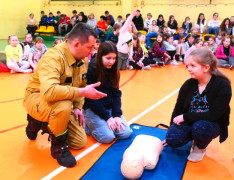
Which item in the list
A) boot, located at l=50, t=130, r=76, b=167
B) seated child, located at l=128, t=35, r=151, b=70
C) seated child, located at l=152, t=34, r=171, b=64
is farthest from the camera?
seated child, located at l=152, t=34, r=171, b=64

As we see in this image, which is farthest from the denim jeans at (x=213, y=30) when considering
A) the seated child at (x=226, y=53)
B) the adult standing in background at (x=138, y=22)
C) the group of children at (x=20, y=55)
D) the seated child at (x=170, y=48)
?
the group of children at (x=20, y=55)

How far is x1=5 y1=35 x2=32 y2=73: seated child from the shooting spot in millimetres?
5402

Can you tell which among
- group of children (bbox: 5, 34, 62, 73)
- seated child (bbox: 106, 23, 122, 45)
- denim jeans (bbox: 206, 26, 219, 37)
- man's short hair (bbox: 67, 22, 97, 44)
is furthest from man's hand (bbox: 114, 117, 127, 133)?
denim jeans (bbox: 206, 26, 219, 37)

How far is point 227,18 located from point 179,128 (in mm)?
8874

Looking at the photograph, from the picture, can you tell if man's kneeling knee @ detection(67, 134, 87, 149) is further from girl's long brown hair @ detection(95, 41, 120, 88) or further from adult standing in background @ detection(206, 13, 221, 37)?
adult standing in background @ detection(206, 13, 221, 37)

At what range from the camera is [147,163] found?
192 centimetres

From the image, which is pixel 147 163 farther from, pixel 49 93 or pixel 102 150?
pixel 49 93

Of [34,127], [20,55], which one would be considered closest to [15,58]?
[20,55]

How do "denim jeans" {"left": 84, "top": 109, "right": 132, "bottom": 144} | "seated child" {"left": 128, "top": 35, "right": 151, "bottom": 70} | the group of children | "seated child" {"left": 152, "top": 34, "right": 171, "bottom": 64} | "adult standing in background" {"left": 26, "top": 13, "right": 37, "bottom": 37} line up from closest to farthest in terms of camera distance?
"denim jeans" {"left": 84, "top": 109, "right": 132, "bottom": 144} < the group of children < "seated child" {"left": 128, "top": 35, "right": 151, "bottom": 70} < "seated child" {"left": 152, "top": 34, "right": 171, "bottom": 64} < "adult standing in background" {"left": 26, "top": 13, "right": 37, "bottom": 37}

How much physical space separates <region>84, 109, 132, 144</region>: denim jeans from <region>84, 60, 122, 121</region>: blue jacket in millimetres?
54

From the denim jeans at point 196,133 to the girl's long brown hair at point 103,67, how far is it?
2.48ft

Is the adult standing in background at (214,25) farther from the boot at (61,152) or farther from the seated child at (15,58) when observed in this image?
the boot at (61,152)

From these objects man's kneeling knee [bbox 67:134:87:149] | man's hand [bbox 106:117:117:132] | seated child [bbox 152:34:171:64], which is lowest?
man's kneeling knee [bbox 67:134:87:149]

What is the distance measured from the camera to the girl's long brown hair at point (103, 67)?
92.0 inches
